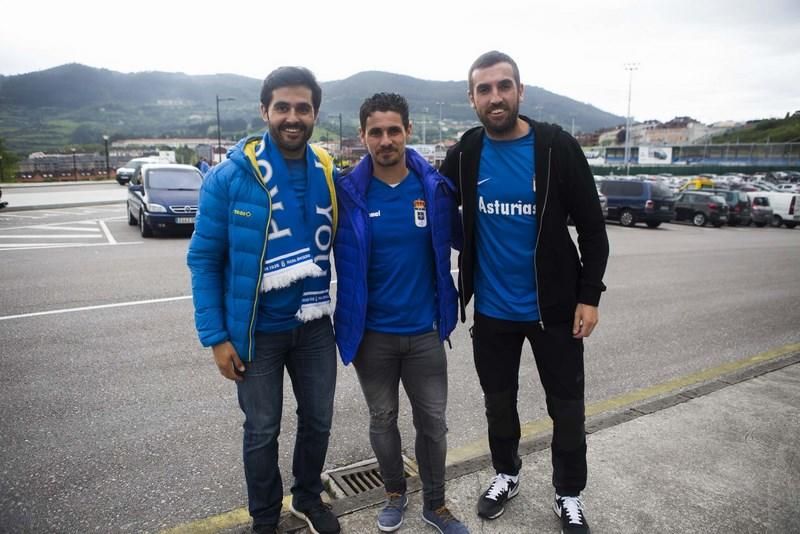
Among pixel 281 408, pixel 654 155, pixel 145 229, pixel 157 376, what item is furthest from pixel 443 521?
pixel 654 155

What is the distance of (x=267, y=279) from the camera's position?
7.77 ft

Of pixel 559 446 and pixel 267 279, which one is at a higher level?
pixel 267 279

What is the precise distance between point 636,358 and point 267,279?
4.25 m

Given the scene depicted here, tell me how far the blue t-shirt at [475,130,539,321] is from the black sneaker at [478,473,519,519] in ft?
Answer: 2.88

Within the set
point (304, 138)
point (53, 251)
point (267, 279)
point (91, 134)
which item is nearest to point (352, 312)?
point (267, 279)

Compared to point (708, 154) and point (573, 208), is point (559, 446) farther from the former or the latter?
point (708, 154)

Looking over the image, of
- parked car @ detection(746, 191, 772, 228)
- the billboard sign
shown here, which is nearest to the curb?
parked car @ detection(746, 191, 772, 228)

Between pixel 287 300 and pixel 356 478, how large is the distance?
133 cm

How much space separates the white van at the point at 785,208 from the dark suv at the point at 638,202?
862 centimetres

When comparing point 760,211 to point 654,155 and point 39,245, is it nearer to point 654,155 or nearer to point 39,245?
point 39,245

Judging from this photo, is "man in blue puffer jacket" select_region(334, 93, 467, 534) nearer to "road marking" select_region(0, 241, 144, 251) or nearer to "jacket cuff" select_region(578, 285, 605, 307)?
"jacket cuff" select_region(578, 285, 605, 307)

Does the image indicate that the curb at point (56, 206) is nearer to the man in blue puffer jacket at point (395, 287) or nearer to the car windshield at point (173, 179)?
the car windshield at point (173, 179)

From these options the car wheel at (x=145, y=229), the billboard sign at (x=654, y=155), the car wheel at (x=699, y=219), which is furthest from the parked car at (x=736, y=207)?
the billboard sign at (x=654, y=155)

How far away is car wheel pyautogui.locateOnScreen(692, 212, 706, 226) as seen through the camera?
2355cm
